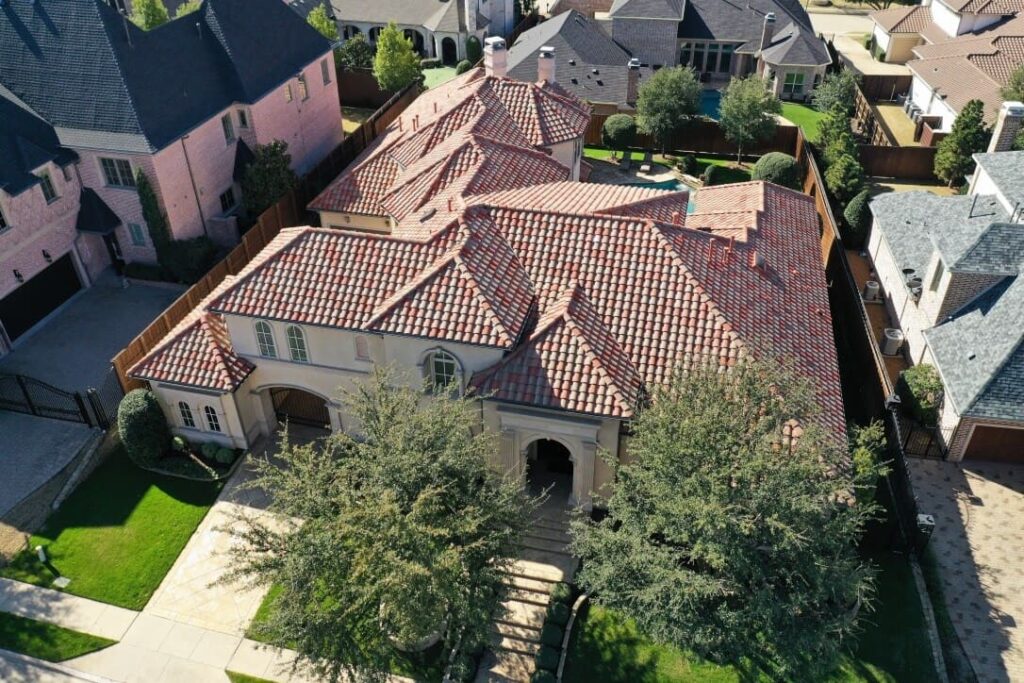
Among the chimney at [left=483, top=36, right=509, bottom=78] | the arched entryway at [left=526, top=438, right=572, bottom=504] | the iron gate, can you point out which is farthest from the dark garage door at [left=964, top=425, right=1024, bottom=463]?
the iron gate

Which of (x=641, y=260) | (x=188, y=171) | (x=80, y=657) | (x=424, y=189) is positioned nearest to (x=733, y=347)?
(x=641, y=260)

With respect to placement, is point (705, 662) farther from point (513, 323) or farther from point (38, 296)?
point (38, 296)

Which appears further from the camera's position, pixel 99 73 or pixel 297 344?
pixel 99 73

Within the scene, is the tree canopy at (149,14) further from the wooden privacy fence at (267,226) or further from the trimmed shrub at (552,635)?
the trimmed shrub at (552,635)

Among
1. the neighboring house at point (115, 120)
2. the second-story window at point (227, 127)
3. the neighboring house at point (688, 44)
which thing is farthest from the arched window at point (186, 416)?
the neighboring house at point (688, 44)

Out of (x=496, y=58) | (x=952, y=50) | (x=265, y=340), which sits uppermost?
(x=496, y=58)

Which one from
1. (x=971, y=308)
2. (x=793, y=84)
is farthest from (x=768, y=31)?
(x=971, y=308)
